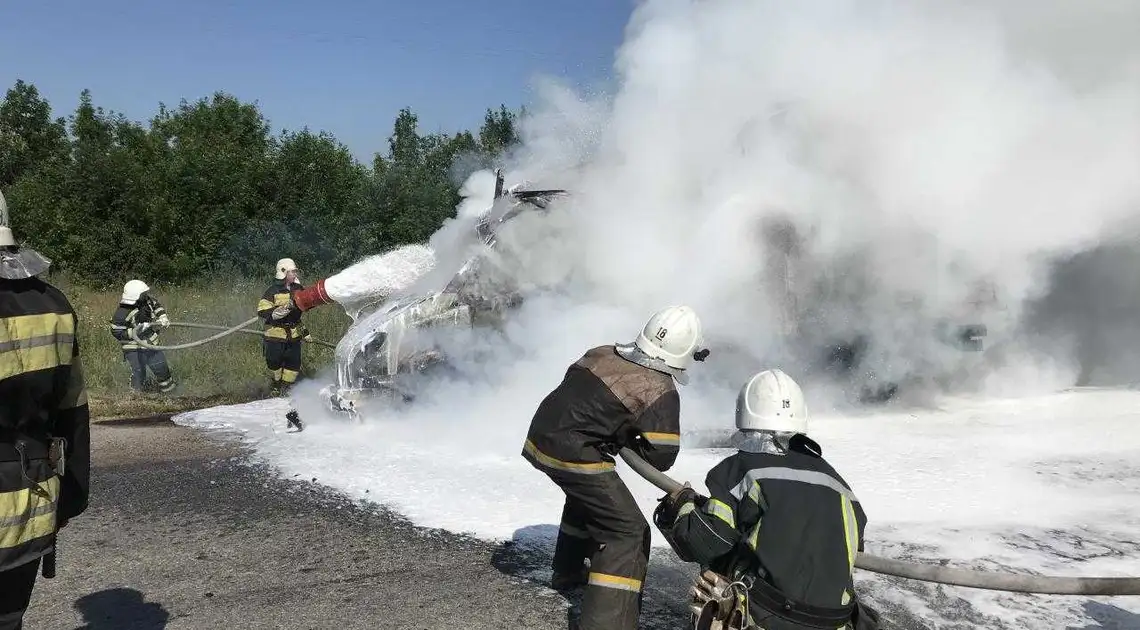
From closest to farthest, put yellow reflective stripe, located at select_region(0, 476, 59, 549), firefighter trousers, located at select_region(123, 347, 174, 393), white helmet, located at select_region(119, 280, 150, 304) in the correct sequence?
yellow reflective stripe, located at select_region(0, 476, 59, 549), firefighter trousers, located at select_region(123, 347, 174, 393), white helmet, located at select_region(119, 280, 150, 304)

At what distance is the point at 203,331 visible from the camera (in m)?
12.8

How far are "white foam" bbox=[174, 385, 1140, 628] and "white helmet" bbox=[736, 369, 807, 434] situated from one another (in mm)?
1728

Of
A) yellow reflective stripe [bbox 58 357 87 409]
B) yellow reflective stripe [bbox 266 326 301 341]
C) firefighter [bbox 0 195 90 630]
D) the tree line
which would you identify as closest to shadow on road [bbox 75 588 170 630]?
firefighter [bbox 0 195 90 630]

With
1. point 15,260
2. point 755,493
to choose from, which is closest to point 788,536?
point 755,493

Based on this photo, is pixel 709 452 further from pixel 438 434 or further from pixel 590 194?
pixel 590 194

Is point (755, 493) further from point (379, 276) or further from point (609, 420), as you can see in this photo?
point (379, 276)

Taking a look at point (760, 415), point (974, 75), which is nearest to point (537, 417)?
point (760, 415)

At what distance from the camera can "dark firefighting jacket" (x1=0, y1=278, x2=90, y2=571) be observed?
2365 millimetres

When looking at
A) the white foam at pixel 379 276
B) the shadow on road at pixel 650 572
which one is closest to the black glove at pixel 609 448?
the shadow on road at pixel 650 572

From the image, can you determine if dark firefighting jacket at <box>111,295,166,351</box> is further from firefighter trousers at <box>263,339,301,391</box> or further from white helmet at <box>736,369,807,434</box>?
white helmet at <box>736,369,807,434</box>

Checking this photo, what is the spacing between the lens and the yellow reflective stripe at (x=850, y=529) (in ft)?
7.82

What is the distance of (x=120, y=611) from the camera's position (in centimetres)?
379

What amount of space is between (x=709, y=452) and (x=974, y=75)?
420 cm

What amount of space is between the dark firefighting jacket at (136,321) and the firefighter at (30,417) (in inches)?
309
